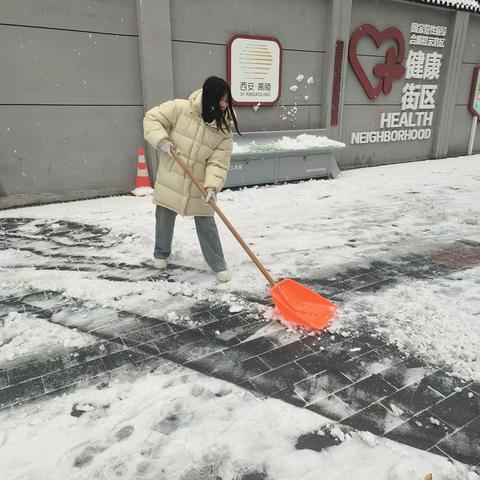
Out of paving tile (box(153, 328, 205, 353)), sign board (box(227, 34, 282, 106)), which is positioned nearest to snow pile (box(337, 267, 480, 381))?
paving tile (box(153, 328, 205, 353))

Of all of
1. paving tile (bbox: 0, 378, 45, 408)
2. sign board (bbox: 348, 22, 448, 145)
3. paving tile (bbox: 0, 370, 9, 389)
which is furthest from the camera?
sign board (bbox: 348, 22, 448, 145)

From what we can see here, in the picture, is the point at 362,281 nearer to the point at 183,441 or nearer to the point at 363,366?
the point at 363,366

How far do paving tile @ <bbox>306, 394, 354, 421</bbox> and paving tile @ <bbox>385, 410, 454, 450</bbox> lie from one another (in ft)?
0.77

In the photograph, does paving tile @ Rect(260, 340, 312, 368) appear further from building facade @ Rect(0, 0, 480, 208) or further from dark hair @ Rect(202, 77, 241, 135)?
building facade @ Rect(0, 0, 480, 208)

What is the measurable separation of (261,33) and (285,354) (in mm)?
6459

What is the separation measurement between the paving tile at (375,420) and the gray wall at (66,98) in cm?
555

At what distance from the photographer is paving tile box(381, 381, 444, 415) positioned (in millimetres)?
2254

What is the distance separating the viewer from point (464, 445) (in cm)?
200

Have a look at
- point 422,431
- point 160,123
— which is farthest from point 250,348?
point 160,123

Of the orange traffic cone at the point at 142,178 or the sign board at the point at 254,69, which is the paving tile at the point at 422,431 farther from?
the sign board at the point at 254,69

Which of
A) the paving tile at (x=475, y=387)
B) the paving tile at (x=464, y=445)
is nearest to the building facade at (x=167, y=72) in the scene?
the paving tile at (x=475, y=387)

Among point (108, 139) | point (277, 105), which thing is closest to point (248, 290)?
point (108, 139)

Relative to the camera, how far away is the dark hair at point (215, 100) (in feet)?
9.93

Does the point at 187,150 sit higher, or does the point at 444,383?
the point at 187,150
